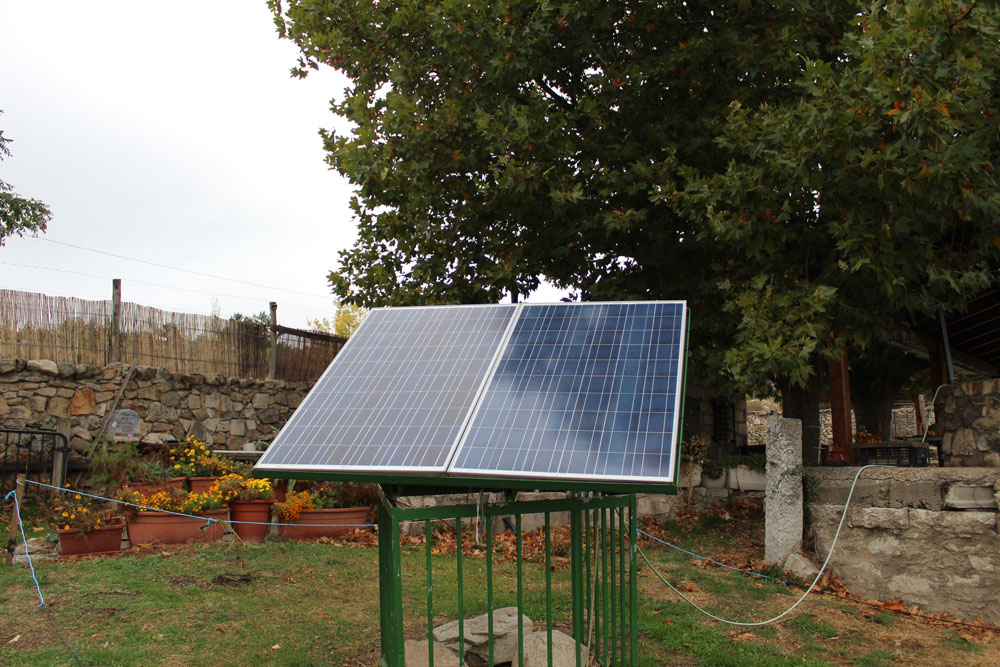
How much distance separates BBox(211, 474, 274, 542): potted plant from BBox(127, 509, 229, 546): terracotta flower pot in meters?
0.36

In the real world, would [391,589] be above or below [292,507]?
above

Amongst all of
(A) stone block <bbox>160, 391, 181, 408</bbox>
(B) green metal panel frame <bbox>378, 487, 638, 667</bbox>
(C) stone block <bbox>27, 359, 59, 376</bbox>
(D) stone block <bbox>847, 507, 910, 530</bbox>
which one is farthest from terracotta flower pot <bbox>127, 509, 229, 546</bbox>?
(D) stone block <bbox>847, 507, 910, 530</bbox>

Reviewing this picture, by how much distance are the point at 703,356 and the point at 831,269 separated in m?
1.89

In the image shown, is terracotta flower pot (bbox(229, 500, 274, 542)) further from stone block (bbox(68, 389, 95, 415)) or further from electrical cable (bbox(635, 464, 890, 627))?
electrical cable (bbox(635, 464, 890, 627))

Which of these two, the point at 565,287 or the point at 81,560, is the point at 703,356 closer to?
the point at 565,287

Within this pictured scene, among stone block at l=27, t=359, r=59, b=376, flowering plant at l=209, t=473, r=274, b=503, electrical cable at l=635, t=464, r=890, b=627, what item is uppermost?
stone block at l=27, t=359, r=59, b=376

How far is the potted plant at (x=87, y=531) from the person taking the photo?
7559mm

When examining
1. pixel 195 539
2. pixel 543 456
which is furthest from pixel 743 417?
pixel 543 456

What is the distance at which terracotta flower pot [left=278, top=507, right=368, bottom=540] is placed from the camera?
9008 mm

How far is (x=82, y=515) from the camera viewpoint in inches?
304

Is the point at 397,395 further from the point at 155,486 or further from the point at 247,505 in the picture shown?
the point at 155,486

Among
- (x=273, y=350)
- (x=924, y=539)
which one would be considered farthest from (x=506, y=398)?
(x=273, y=350)

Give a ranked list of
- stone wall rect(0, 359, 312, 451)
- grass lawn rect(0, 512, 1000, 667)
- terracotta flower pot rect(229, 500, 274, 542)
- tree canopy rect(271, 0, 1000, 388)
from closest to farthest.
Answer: grass lawn rect(0, 512, 1000, 667), tree canopy rect(271, 0, 1000, 388), terracotta flower pot rect(229, 500, 274, 542), stone wall rect(0, 359, 312, 451)

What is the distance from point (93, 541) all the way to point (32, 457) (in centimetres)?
257
